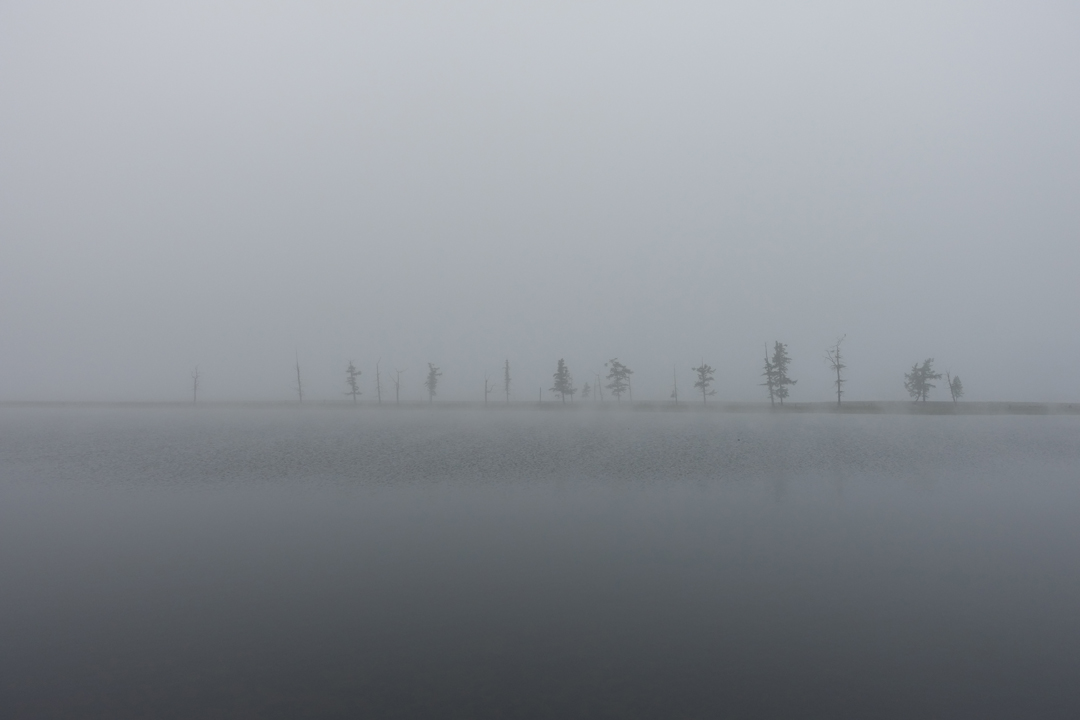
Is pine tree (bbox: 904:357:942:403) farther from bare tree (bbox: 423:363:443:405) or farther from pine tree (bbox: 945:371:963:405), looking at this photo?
bare tree (bbox: 423:363:443:405)

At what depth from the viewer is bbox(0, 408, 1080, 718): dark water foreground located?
11492 mm

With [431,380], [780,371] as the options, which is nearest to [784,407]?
[780,371]

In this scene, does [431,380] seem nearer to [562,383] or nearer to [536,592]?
[562,383]

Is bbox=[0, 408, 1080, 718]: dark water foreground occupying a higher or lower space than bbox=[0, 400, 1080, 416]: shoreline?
lower

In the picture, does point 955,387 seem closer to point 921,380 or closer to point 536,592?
point 921,380

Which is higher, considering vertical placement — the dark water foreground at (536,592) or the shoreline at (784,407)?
the shoreline at (784,407)

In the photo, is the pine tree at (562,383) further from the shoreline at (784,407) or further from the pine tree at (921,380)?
the pine tree at (921,380)

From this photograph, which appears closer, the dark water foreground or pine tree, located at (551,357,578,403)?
the dark water foreground

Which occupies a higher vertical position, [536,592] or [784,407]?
[784,407]

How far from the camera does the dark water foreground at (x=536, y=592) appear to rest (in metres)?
11.5

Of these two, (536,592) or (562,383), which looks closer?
(536,592)

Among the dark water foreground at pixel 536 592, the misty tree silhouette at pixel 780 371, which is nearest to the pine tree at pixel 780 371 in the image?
the misty tree silhouette at pixel 780 371

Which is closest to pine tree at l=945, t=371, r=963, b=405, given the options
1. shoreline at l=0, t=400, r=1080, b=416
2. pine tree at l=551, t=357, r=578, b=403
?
shoreline at l=0, t=400, r=1080, b=416

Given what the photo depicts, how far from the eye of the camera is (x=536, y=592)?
645 inches
